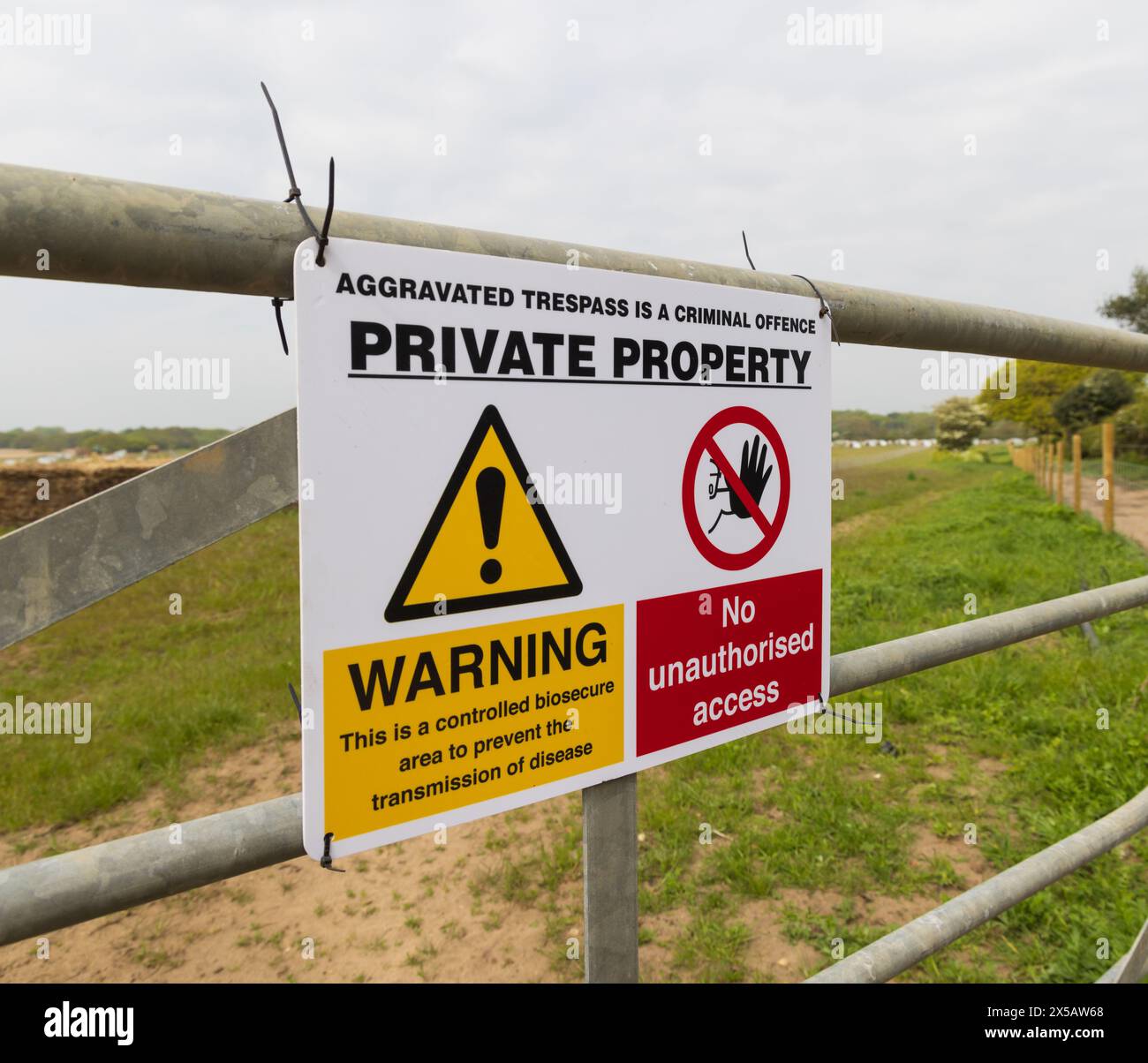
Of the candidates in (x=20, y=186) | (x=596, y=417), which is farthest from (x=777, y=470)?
(x=20, y=186)

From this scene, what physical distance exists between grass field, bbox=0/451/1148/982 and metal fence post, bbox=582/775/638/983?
5.81ft

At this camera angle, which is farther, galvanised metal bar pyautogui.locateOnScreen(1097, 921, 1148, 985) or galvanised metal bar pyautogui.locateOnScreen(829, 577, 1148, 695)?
galvanised metal bar pyautogui.locateOnScreen(1097, 921, 1148, 985)

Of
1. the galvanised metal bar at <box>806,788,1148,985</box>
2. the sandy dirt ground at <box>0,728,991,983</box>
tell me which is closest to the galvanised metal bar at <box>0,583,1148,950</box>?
the galvanised metal bar at <box>806,788,1148,985</box>

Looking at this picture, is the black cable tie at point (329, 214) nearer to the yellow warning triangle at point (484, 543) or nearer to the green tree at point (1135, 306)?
the yellow warning triangle at point (484, 543)

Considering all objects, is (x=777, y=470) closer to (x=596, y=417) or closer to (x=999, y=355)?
(x=596, y=417)

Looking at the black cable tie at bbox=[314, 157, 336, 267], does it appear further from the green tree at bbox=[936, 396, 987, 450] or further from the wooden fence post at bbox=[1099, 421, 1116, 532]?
the green tree at bbox=[936, 396, 987, 450]

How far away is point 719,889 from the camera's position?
9.56 feet

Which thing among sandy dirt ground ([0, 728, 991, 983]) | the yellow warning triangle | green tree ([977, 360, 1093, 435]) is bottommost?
sandy dirt ground ([0, 728, 991, 983])

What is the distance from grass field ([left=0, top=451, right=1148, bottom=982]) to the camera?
259cm

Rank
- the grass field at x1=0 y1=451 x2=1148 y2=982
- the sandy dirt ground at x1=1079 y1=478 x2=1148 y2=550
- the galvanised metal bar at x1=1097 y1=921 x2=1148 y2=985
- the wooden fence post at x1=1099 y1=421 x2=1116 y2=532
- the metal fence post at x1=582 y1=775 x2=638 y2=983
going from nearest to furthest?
the metal fence post at x1=582 y1=775 x2=638 y2=983 < the galvanised metal bar at x1=1097 y1=921 x2=1148 y2=985 < the grass field at x1=0 y1=451 x2=1148 y2=982 < the wooden fence post at x1=1099 y1=421 x2=1116 y2=532 < the sandy dirt ground at x1=1079 y1=478 x2=1148 y2=550

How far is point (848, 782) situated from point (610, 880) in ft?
10.1

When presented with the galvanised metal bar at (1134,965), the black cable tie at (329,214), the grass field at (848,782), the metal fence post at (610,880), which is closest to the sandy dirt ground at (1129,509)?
the grass field at (848,782)

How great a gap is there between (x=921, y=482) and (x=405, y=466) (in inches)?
1243

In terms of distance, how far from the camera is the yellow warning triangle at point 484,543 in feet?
2.50
